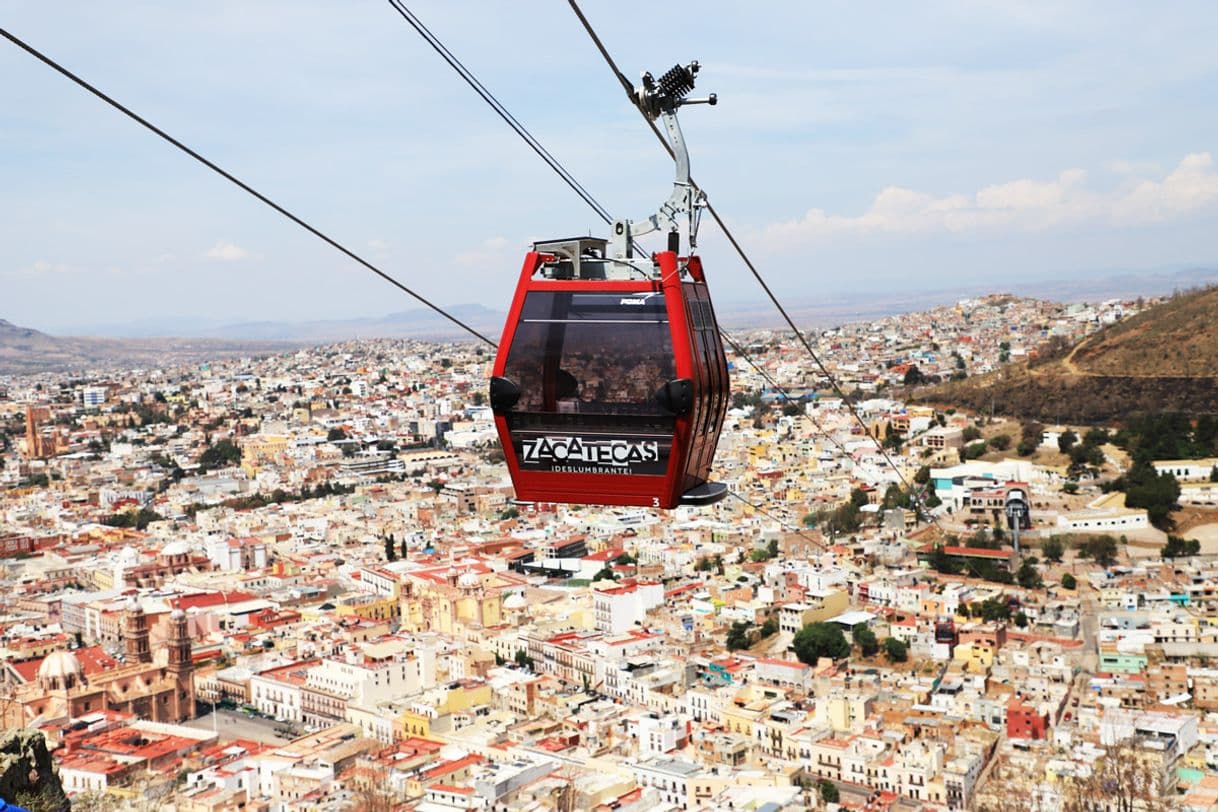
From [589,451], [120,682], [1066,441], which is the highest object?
[589,451]

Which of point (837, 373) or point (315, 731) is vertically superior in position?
point (837, 373)

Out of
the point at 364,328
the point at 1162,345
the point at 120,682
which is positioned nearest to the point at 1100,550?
the point at 1162,345

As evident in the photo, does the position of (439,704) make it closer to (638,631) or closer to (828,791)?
(638,631)

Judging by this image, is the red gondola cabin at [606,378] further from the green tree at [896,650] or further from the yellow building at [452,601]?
the yellow building at [452,601]

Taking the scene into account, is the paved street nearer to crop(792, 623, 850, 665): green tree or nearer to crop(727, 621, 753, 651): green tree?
crop(727, 621, 753, 651): green tree

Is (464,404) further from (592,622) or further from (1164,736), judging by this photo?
(1164,736)

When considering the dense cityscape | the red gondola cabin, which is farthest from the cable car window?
the dense cityscape

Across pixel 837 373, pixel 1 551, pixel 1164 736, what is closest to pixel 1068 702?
pixel 1164 736

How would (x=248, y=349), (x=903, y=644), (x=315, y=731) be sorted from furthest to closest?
(x=248, y=349)
(x=903, y=644)
(x=315, y=731)
